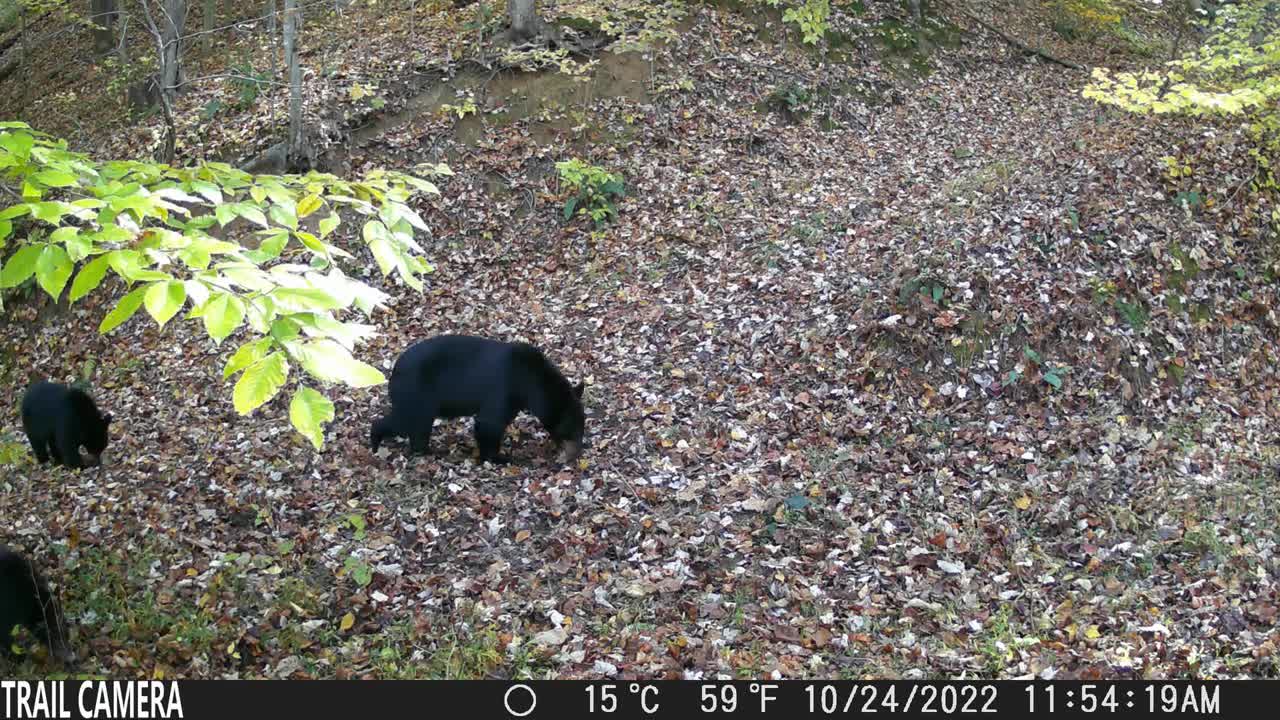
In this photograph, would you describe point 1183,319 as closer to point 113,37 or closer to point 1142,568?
point 1142,568

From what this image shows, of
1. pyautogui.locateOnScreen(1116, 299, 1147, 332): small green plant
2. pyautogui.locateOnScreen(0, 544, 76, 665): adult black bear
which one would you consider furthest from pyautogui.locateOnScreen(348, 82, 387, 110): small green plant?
pyautogui.locateOnScreen(1116, 299, 1147, 332): small green plant

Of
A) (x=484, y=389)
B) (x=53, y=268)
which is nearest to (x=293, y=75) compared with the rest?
(x=484, y=389)

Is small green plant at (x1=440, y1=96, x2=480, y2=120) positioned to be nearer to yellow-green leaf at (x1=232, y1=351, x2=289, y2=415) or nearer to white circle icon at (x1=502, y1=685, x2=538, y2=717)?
white circle icon at (x1=502, y1=685, x2=538, y2=717)

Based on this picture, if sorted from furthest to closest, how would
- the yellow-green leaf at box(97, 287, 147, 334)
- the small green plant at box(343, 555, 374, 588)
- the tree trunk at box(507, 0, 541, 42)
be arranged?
the tree trunk at box(507, 0, 541, 42) → the small green plant at box(343, 555, 374, 588) → the yellow-green leaf at box(97, 287, 147, 334)

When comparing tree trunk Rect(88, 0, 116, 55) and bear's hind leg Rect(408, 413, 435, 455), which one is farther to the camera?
tree trunk Rect(88, 0, 116, 55)

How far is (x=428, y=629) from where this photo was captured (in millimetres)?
5504

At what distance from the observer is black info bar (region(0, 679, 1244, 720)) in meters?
4.54

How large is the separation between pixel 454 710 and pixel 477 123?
10308 mm

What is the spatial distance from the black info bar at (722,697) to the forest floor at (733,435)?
7.3 inches

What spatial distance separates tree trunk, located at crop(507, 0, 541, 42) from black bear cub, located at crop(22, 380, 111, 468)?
893cm

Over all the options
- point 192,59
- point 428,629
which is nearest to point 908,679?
point 428,629

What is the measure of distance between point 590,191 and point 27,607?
827 cm

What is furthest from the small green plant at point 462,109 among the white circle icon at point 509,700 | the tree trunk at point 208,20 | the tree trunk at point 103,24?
the white circle icon at point 509,700

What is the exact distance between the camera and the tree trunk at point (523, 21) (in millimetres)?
13680
